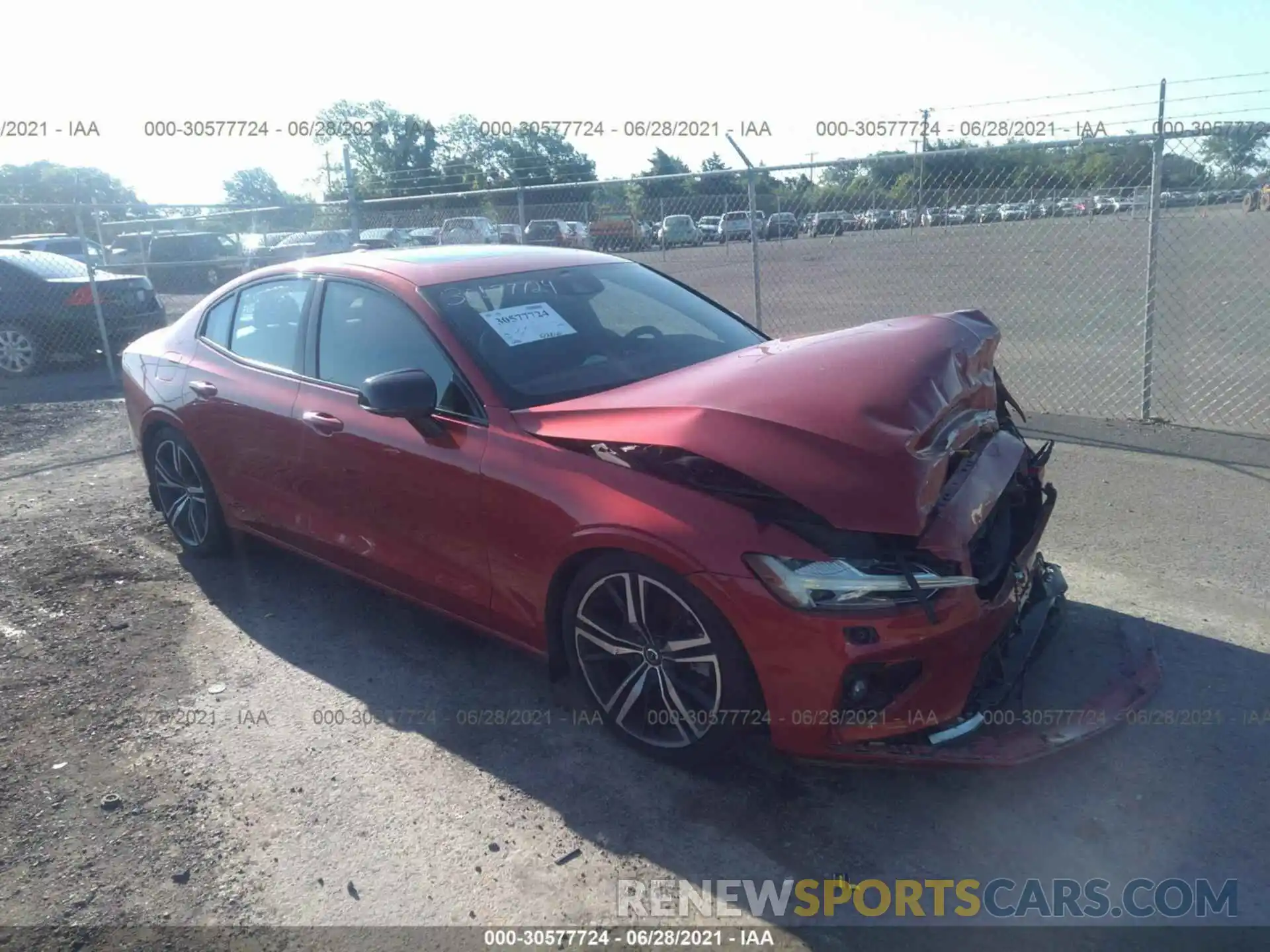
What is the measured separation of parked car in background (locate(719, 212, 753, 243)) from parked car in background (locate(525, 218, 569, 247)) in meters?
1.79

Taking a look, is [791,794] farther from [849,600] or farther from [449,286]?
[449,286]

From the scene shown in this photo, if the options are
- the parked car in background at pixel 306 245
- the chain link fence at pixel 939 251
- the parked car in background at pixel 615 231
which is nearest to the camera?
the chain link fence at pixel 939 251

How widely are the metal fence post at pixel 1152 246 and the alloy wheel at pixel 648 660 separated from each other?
517 centimetres

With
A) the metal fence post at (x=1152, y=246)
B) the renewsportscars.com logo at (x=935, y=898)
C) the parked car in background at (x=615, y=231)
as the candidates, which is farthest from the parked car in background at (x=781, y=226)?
the renewsportscars.com logo at (x=935, y=898)

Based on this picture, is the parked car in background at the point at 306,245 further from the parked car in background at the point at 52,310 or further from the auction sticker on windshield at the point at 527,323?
the auction sticker on windshield at the point at 527,323

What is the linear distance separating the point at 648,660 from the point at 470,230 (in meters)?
10.3

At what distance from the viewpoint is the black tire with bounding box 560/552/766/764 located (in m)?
3.02

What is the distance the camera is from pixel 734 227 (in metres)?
10.8

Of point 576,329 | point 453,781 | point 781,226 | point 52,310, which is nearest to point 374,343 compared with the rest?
point 576,329

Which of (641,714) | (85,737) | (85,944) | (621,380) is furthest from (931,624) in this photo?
(85,737)

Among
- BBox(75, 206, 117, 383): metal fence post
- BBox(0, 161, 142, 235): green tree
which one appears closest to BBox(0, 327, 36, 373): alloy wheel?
BBox(75, 206, 117, 383): metal fence post

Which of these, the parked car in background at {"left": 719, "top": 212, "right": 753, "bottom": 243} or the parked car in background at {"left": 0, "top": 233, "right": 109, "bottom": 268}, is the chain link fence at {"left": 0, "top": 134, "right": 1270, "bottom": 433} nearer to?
the parked car in background at {"left": 719, "top": 212, "right": 753, "bottom": 243}

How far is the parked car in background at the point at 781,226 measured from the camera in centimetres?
974

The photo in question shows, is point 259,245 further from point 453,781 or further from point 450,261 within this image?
point 453,781
